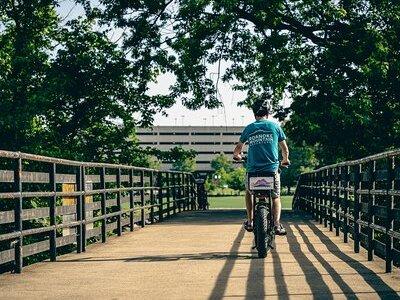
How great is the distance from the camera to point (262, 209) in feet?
27.9

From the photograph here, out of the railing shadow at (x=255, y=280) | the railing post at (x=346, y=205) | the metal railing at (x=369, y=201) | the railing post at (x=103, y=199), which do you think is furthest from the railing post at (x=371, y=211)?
the railing post at (x=103, y=199)

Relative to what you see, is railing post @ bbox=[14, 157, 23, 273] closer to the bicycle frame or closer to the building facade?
the bicycle frame

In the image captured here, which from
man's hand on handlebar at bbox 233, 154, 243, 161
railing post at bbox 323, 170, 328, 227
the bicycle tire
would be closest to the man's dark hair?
man's hand on handlebar at bbox 233, 154, 243, 161

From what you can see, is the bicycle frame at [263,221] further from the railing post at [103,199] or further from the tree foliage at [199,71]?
the tree foliage at [199,71]

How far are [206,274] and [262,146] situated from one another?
222 cm

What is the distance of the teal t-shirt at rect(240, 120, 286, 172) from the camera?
8.72 metres

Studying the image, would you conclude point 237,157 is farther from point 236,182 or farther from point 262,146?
point 236,182

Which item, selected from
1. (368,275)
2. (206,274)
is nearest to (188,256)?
(206,274)

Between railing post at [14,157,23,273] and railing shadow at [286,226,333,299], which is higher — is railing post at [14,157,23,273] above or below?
above

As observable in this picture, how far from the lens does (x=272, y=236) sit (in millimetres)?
8867

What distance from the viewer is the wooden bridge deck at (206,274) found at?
5906mm

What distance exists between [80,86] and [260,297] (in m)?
19.9

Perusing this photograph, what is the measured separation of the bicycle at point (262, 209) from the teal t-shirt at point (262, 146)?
11 cm

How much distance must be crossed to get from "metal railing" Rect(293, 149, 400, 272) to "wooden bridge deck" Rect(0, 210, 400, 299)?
25 cm
